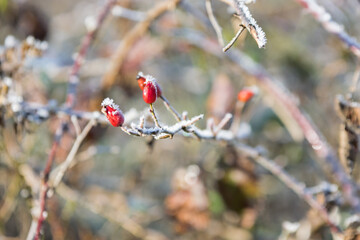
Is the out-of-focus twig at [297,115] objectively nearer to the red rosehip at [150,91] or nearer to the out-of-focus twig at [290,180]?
the out-of-focus twig at [290,180]

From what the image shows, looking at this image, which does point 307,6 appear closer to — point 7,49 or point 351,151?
point 351,151

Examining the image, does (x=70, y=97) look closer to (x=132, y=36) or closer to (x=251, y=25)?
(x=132, y=36)

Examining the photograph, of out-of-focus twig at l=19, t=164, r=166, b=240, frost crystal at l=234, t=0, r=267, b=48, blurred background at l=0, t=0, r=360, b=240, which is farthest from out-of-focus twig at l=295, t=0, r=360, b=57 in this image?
out-of-focus twig at l=19, t=164, r=166, b=240

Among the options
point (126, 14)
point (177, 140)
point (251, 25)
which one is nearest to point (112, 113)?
point (251, 25)

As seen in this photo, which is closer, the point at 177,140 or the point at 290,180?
the point at 290,180

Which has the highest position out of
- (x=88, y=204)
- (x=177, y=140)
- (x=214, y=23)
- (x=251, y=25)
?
(x=177, y=140)

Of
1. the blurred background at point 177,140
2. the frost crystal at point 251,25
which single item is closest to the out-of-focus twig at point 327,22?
the blurred background at point 177,140
